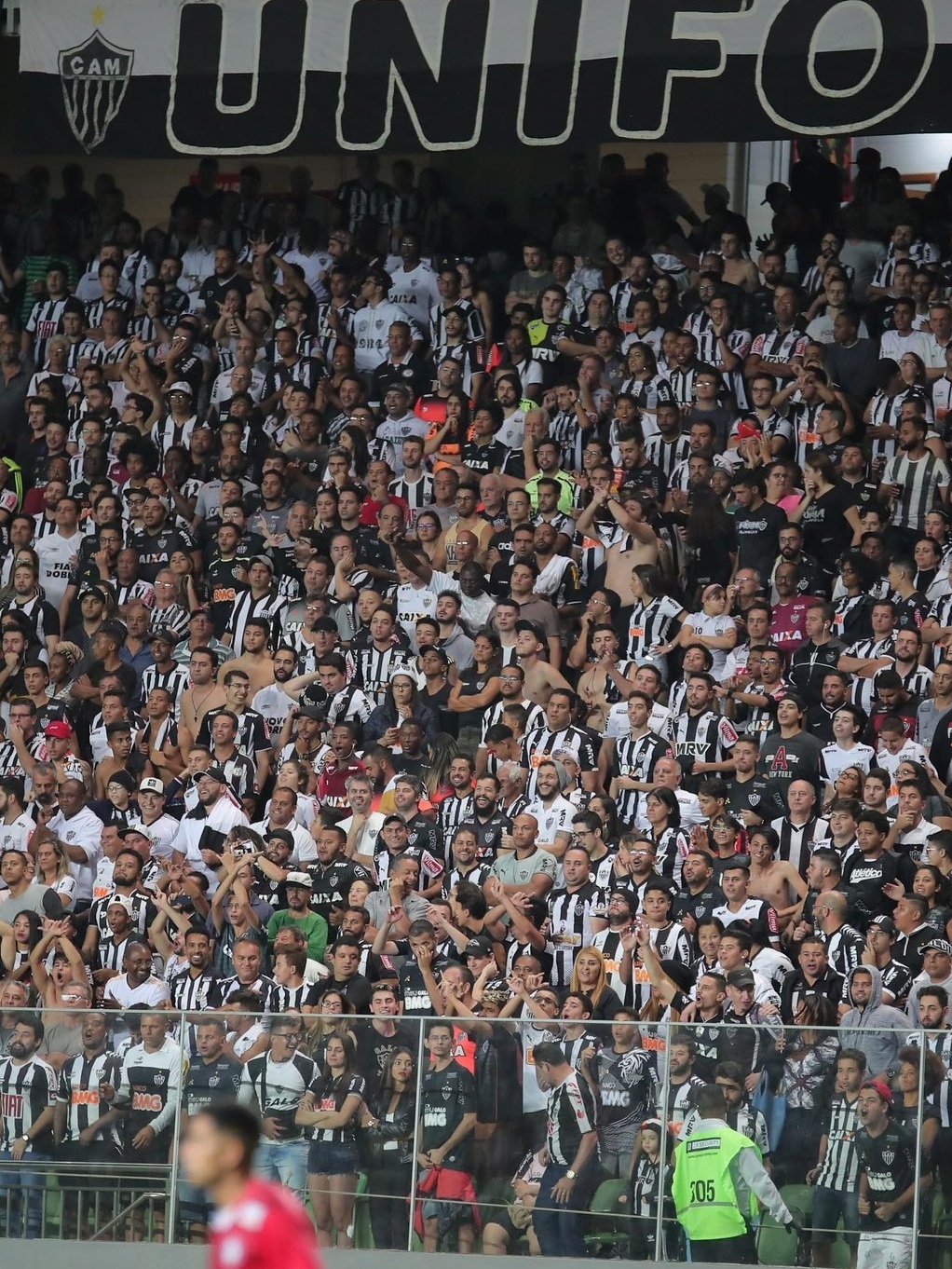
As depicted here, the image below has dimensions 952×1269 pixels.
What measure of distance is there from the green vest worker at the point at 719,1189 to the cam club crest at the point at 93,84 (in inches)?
433

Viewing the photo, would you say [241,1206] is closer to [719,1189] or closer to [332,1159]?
[719,1189]

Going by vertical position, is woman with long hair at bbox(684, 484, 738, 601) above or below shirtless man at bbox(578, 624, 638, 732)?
above

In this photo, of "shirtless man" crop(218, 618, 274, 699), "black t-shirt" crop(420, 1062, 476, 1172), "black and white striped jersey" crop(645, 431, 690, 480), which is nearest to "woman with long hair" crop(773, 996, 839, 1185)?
"black t-shirt" crop(420, 1062, 476, 1172)

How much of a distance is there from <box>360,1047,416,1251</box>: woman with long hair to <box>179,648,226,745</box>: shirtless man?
470 cm

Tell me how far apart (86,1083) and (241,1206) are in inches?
237

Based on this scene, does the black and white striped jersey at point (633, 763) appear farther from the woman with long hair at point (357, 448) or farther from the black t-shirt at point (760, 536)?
the woman with long hair at point (357, 448)

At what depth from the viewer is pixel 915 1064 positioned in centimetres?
1005

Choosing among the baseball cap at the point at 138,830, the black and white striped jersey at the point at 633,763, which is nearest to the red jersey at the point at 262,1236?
the black and white striped jersey at the point at 633,763

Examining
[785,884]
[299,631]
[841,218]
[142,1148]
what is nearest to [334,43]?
[841,218]

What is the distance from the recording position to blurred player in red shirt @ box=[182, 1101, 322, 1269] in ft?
17.0

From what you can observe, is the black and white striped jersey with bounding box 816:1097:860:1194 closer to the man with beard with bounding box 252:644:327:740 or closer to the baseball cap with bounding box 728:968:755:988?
the baseball cap with bounding box 728:968:755:988

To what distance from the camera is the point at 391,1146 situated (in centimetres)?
1066

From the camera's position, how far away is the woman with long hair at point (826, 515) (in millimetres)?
14750

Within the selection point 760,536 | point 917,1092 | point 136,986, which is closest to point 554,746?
point 760,536
